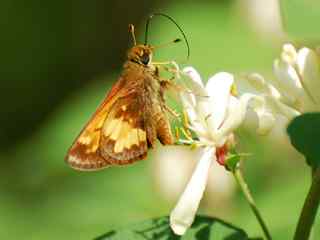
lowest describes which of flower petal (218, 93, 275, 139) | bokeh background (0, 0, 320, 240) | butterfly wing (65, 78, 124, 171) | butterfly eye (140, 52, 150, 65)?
bokeh background (0, 0, 320, 240)

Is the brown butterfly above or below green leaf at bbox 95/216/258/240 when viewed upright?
above

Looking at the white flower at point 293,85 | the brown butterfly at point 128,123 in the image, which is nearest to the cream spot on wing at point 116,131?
the brown butterfly at point 128,123

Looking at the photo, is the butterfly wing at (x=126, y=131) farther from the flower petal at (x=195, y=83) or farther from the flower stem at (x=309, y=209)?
the flower stem at (x=309, y=209)

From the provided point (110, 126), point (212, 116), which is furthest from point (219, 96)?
point (110, 126)

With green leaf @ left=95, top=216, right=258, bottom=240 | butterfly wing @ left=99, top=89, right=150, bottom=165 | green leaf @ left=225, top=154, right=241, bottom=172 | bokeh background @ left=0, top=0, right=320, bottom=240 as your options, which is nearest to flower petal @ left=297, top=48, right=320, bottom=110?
green leaf @ left=225, top=154, right=241, bottom=172

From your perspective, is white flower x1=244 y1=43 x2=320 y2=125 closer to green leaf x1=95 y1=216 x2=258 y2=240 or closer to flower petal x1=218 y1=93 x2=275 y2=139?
flower petal x1=218 y1=93 x2=275 y2=139

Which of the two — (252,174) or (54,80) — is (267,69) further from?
(54,80)

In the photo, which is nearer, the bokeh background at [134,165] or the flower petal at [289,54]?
the flower petal at [289,54]
